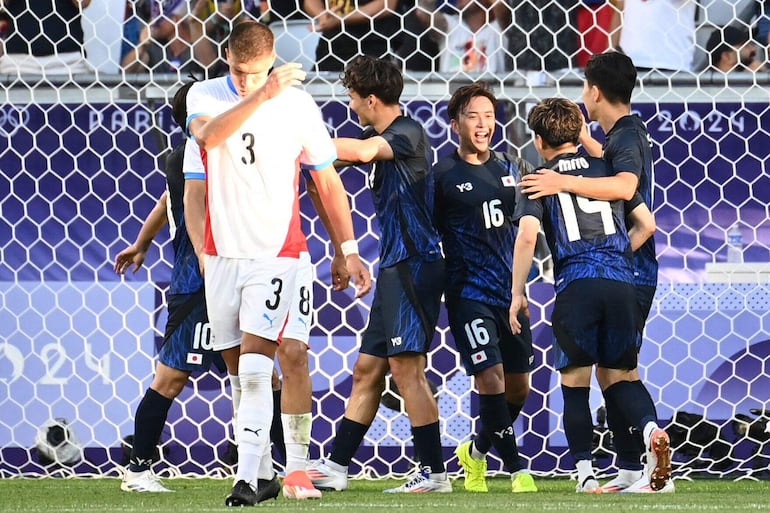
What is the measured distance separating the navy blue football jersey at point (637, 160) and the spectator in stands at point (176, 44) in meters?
2.26

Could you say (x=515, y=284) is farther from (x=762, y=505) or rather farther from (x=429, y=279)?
(x=762, y=505)

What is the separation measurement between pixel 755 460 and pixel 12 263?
141 inches

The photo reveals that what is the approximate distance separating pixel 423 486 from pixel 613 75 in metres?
1.78

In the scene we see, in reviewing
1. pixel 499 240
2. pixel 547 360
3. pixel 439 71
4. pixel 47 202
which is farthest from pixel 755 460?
pixel 47 202

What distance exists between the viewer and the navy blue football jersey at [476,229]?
224 inches

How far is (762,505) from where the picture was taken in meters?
4.62

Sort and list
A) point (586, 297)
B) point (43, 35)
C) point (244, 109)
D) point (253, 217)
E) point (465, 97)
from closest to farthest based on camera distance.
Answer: point (244, 109), point (253, 217), point (586, 297), point (465, 97), point (43, 35)

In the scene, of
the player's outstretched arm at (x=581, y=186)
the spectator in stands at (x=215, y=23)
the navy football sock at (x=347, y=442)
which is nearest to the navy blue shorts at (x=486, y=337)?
the navy football sock at (x=347, y=442)

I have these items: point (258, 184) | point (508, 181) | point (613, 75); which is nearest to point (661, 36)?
point (613, 75)

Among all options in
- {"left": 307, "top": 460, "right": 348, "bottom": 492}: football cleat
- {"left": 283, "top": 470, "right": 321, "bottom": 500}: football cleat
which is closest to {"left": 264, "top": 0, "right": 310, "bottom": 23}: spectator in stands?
{"left": 307, "top": 460, "right": 348, "bottom": 492}: football cleat

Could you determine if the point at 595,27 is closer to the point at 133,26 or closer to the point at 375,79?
the point at 375,79

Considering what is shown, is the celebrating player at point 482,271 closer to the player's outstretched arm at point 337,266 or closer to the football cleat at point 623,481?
the football cleat at point 623,481

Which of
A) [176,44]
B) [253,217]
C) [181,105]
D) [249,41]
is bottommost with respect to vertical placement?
[253,217]

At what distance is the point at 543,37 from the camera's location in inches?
264
